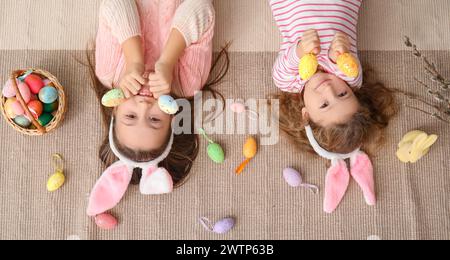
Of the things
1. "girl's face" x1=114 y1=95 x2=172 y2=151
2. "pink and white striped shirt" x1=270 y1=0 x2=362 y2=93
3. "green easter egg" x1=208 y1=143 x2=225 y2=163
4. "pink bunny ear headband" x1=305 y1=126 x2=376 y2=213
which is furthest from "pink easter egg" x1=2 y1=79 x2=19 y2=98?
"pink bunny ear headband" x1=305 y1=126 x2=376 y2=213

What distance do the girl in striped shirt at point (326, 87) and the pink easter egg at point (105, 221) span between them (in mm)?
521

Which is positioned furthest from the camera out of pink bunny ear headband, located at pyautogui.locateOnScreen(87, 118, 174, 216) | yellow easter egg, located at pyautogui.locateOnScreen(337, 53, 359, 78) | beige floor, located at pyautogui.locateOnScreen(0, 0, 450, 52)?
beige floor, located at pyautogui.locateOnScreen(0, 0, 450, 52)

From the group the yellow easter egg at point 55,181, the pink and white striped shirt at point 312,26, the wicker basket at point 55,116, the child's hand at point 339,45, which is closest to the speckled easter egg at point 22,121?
the wicker basket at point 55,116

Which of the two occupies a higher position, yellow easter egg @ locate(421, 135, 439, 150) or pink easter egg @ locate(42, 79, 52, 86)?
pink easter egg @ locate(42, 79, 52, 86)

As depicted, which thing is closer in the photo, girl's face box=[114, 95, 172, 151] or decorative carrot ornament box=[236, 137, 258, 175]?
girl's face box=[114, 95, 172, 151]

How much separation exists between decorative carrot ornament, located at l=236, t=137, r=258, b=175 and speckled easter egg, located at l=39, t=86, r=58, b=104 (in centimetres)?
51

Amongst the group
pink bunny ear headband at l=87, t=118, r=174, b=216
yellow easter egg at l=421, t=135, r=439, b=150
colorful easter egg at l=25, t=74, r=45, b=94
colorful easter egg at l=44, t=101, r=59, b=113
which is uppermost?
colorful easter egg at l=25, t=74, r=45, b=94

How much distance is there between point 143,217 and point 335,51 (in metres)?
0.66

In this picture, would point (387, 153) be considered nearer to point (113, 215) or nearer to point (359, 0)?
point (359, 0)

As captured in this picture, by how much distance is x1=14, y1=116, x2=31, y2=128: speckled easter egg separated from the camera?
45.7 inches

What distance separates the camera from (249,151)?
4.10ft

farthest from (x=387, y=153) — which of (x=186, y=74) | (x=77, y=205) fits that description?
(x=77, y=205)

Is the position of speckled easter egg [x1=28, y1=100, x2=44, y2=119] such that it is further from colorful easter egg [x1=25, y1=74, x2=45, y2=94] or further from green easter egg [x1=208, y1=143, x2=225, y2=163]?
green easter egg [x1=208, y1=143, x2=225, y2=163]

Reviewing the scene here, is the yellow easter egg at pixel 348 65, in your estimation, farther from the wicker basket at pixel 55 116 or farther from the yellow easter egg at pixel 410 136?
the wicker basket at pixel 55 116
